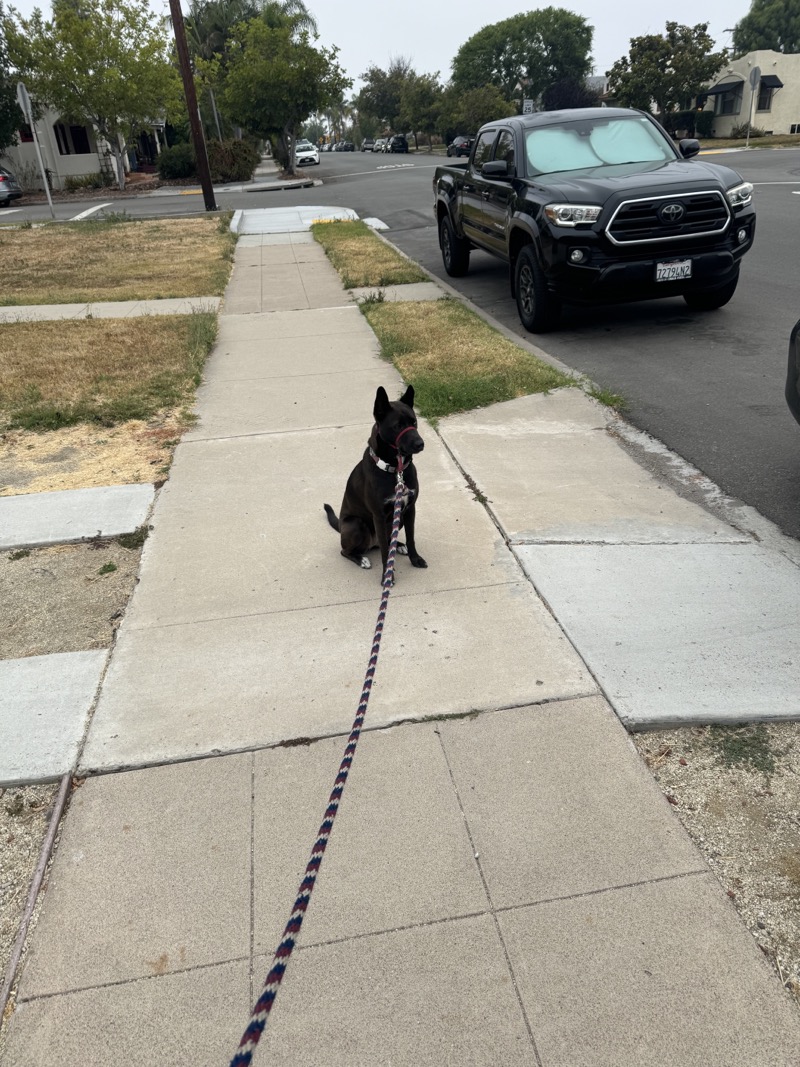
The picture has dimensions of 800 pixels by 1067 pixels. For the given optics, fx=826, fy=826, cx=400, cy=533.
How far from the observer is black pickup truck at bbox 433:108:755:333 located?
7.93 meters

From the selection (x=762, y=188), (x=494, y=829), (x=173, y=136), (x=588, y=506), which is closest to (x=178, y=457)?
(x=588, y=506)

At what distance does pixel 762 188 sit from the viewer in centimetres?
2005

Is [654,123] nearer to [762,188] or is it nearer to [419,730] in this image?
[419,730]

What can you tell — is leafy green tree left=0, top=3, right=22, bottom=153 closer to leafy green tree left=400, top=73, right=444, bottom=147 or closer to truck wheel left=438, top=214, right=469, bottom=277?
truck wheel left=438, top=214, right=469, bottom=277

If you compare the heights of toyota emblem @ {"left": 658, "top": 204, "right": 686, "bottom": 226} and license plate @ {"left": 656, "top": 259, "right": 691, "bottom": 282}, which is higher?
toyota emblem @ {"left": 658, "top": 204, "right": 686, "bottom": 226}

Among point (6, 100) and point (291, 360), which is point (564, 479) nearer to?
point (291, 360)

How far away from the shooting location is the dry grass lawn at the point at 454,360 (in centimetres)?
687

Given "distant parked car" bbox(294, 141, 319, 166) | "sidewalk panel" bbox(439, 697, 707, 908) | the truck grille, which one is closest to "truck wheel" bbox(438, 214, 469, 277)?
the truck grille

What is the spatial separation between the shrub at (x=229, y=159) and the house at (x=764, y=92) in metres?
34.4

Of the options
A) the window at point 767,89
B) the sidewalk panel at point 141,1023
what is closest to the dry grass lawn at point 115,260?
the sidewalk panel at point 141,1023

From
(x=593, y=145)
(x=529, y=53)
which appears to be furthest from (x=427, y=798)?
(x=529, y=53)

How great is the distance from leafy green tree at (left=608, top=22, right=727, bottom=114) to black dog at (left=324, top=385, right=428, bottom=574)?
5979 centimetres

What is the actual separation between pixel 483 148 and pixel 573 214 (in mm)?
3460

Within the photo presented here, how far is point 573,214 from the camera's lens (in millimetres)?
7988
